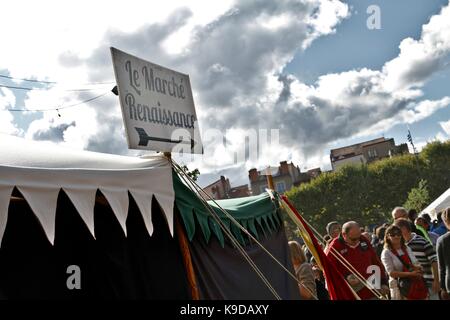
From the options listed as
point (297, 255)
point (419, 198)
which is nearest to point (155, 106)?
point (297, 255)

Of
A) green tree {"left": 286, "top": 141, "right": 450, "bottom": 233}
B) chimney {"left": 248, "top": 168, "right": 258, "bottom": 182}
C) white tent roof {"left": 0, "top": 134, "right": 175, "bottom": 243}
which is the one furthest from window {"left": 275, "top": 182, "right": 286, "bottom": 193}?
white tent roof {"left": 0, "top": 134, "right": 175, "bottom": 243}

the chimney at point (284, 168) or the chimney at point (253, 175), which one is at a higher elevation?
the chimney at point (284, 168)

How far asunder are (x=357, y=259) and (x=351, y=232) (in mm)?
310

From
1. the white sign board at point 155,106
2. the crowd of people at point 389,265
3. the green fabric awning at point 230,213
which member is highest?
the white sign board at point 155,106

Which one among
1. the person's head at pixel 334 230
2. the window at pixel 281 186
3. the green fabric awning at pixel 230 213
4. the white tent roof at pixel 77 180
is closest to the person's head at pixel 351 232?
the green fabric awning at pixel 230 213

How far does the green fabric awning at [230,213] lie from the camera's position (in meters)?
4.21

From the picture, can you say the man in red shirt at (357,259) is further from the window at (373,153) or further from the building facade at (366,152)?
the window at (373,153)

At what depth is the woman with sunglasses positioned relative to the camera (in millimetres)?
5160

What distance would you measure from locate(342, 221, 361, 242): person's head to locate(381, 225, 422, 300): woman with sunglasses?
33cm

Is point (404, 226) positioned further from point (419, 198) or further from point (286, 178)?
point (286, 178)

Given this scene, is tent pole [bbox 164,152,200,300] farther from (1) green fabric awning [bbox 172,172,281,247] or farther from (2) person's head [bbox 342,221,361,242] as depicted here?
(2) person's head [bbox 342,221,361,242]

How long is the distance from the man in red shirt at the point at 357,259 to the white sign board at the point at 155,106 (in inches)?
74.6

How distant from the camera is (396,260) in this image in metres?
5.22
